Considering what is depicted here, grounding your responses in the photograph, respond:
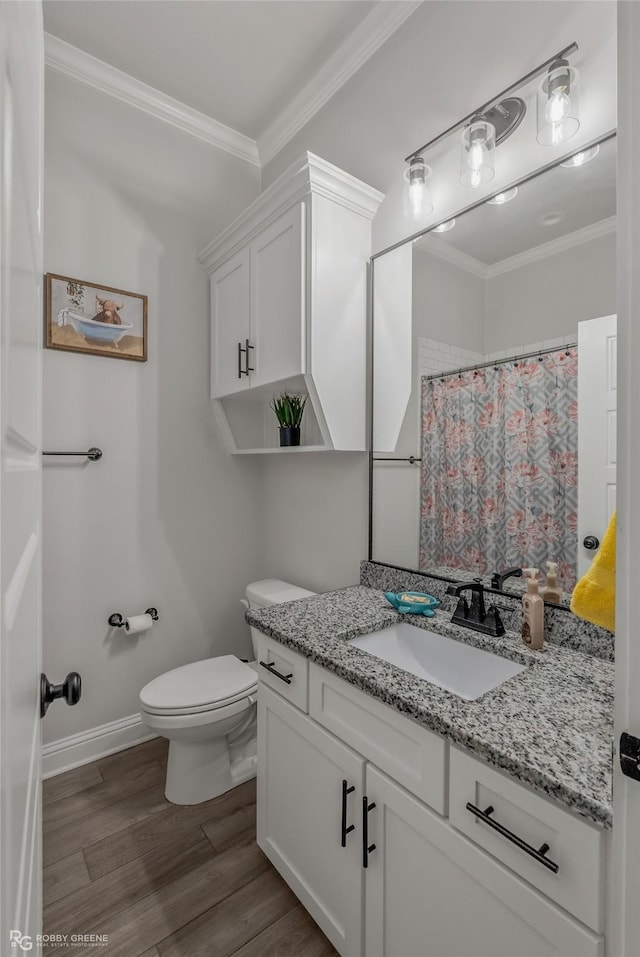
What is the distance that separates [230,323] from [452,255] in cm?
108

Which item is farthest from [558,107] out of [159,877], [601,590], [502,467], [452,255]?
[159,877]

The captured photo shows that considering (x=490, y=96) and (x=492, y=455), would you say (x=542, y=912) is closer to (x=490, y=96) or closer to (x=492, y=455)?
(x=492, y=455)

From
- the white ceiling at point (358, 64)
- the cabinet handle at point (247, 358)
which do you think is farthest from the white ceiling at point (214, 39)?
the cabinet handle at point (247, 358)

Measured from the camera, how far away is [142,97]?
2.09m

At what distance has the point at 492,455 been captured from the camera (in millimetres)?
1449

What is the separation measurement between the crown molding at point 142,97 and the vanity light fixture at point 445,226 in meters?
1.50

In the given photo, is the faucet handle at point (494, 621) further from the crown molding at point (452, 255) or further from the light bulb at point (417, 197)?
the light bulb at point (417, 197)

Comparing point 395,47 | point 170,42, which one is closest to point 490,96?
point 395,47

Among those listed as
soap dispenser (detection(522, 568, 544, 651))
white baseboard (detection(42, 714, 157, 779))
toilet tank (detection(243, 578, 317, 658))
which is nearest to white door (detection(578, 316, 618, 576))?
soap dispenser (detection(522, 568, 544, 651))

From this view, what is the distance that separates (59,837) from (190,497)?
4.63ft

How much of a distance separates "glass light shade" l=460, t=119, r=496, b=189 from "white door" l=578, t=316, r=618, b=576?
0.60 m

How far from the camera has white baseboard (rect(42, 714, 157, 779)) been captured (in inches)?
74.3

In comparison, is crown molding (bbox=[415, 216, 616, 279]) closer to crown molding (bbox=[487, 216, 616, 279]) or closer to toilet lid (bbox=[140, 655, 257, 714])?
crown molding (bbox=[487, 216, 616, 279])

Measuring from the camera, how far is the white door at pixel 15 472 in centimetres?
39
